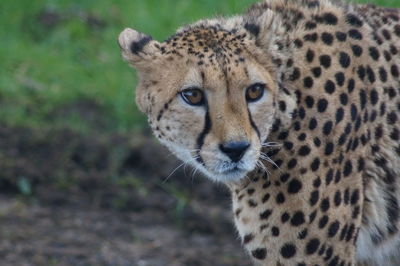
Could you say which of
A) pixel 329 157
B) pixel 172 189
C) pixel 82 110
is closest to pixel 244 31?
pixel 329 157

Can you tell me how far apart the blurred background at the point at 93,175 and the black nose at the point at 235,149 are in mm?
1899

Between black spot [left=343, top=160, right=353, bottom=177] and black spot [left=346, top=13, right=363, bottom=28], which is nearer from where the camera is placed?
black spot [left=343, top=160, right=353, bottom=177]

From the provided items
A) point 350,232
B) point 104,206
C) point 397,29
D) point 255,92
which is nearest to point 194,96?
point 255,92

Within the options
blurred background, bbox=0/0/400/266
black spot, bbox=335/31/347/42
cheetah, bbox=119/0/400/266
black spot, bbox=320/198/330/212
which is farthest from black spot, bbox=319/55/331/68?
blurred background, bbox=0/0/400/266

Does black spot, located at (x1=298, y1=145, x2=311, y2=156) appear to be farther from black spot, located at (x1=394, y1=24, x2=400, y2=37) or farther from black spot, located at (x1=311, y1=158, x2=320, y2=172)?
black spot, located at (x1=394, y1=24, x2=400, y2=37)

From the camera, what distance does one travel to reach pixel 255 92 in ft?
12.5

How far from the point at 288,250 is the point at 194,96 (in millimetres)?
726

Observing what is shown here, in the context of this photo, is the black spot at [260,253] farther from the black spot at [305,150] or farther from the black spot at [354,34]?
the black spot at [354,34]

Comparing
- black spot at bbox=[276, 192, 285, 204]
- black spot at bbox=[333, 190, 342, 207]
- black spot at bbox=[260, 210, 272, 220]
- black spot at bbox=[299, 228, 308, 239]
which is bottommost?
black spot at bbox=[299, 228, 308, 239]

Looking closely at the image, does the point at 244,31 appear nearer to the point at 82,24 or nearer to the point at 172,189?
the point at 172,189

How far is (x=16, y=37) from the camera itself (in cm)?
796

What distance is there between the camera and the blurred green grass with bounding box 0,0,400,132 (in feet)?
22.5

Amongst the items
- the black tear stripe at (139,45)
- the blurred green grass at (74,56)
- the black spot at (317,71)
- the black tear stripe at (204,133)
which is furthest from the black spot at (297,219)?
the blurred green grass at (74,56)

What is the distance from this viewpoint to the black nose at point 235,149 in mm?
3678
